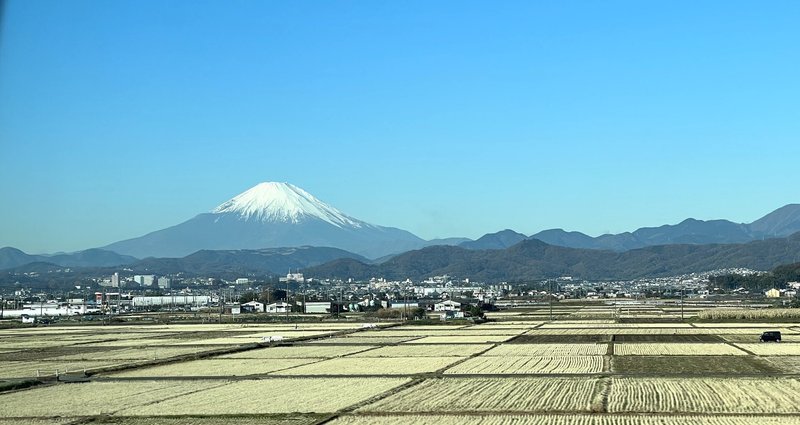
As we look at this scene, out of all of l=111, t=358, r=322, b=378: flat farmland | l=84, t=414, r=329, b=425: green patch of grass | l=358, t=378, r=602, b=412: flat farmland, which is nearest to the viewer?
l=84, t=414, r=329, b=425: green patch of grass

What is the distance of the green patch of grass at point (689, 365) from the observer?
2989cm

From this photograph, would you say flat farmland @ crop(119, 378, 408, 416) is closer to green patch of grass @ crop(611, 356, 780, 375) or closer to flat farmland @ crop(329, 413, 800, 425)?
flat farmland @ crop(329, 413, 800, 425)

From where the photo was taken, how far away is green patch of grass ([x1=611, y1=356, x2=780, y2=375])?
29.9 metres

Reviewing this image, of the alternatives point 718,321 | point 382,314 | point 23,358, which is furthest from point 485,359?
point 382,314

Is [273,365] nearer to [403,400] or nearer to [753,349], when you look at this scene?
[403,400]

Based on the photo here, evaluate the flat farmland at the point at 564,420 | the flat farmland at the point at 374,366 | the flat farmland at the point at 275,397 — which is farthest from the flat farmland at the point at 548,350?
the flat farmland at the point at 564,420

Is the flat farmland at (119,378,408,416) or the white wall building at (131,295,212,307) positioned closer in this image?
the flat farmland at (119,378,408,416)

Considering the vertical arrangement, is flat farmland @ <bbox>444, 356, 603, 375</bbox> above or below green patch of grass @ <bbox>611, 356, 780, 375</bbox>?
above

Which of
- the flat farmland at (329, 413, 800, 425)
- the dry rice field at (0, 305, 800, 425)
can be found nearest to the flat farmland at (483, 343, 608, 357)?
the dry rice field at (0, 305, 800, 425)

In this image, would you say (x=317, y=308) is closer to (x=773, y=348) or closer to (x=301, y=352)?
(x=301, y=352)

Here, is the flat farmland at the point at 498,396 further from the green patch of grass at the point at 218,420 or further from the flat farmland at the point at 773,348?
the flat farmland at the point at 773,348

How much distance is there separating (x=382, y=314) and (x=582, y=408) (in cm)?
6796

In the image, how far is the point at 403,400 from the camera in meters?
23.8

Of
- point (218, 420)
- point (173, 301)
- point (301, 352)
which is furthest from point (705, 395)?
point (173, 301)
